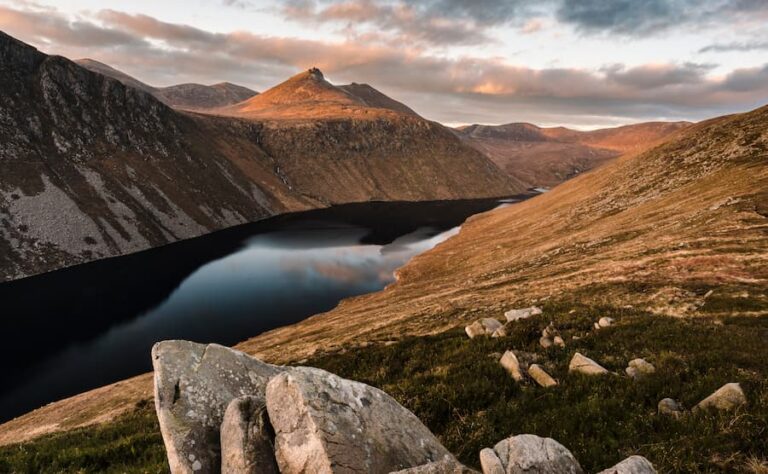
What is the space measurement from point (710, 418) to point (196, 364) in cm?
1398

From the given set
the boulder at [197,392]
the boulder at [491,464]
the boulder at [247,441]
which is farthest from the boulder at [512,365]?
the boulder at [247,441]

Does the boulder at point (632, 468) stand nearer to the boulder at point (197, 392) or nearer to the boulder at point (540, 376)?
the boulder at point (540, 376)

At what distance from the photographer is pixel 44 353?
58438 millimetres

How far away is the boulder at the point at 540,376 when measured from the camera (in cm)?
1538

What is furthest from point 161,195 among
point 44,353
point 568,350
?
point 568,350

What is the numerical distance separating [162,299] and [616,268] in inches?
2981

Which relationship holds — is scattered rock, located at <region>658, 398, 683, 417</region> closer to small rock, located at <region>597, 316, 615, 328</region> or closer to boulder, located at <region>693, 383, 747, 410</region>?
boulder, located at <region>693, 383, 747, 410</region>

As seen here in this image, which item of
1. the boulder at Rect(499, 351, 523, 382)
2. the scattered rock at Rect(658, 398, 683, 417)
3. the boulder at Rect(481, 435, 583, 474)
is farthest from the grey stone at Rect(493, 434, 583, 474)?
the boulder at Rect(499, 351, 523, 382)

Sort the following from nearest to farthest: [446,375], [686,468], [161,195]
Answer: [686,468]
[446,375]
[161,195]

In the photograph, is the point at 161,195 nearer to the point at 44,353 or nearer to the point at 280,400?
the point at 44,353

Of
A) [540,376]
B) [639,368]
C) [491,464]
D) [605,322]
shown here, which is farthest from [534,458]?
[605,322]

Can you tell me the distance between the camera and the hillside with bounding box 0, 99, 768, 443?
2847 centimetres

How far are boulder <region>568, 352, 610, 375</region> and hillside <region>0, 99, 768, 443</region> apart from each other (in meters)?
6.80

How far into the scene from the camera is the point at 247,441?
937 centimetres
